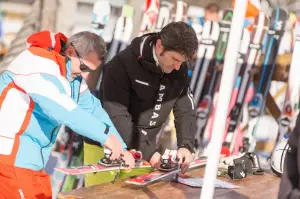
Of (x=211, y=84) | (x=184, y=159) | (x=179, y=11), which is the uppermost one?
(x=179, y=11)

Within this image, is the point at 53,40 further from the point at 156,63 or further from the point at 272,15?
the point at 272,15

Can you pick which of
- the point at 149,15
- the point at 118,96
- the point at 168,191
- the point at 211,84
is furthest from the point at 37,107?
the point at 211,84

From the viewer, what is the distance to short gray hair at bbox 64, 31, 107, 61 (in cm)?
288

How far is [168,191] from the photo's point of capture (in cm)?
317

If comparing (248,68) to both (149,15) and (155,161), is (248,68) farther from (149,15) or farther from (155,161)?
(155,161)

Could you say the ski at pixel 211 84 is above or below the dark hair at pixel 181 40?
below

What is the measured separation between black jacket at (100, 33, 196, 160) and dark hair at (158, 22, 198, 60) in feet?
0.74

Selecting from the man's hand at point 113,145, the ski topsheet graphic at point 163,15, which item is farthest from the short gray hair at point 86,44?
the ski topsheet graphic at point 163,15

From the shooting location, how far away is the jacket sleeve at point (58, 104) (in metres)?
2.59

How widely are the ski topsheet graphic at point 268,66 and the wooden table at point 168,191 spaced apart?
235cm

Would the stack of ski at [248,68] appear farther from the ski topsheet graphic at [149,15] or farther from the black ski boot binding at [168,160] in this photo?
the black ski boot binding at [168,160]

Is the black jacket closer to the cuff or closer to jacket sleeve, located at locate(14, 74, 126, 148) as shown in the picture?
the cuff

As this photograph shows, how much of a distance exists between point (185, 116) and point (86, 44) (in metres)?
1.07

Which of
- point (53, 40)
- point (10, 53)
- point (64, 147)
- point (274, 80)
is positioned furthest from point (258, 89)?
point (53, 40)
